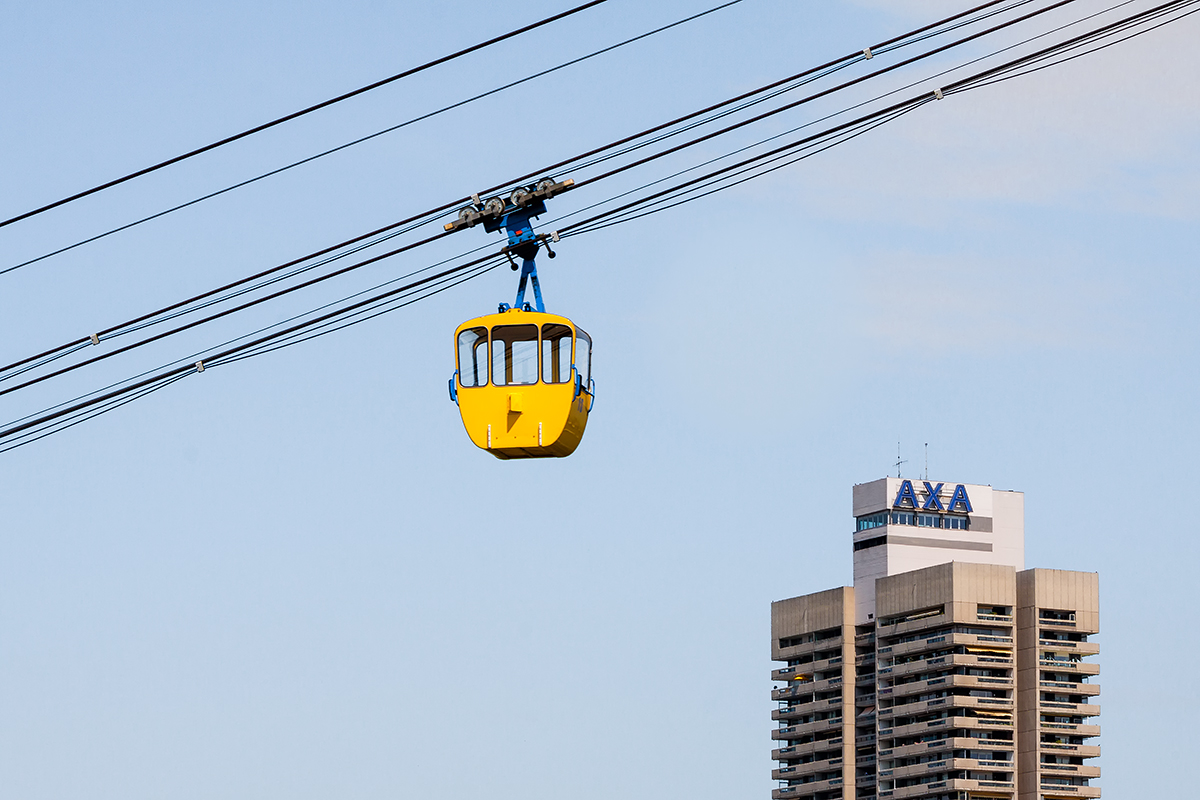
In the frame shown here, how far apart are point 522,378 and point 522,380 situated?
3 cm

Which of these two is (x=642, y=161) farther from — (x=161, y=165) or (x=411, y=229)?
(x=161, y=165)

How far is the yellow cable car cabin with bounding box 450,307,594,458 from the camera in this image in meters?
38.7

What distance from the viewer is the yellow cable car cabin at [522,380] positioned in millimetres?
38688

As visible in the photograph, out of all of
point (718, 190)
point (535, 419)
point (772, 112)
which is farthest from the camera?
point (535, 419)

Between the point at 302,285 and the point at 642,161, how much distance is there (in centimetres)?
509

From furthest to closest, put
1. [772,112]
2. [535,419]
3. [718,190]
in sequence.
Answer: [535,419] < [718,190] < [772,112]

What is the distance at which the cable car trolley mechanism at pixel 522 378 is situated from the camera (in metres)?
38.7

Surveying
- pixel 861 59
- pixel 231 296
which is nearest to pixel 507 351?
pixel 231 296

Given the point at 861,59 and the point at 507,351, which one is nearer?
the point at 861,59

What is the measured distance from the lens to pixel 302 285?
3170cm

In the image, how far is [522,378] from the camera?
39.0 metres

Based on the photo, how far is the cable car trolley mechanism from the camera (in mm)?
38656

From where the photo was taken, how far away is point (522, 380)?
3900 cm

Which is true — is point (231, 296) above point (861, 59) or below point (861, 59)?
below
